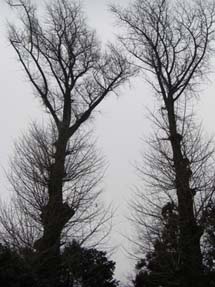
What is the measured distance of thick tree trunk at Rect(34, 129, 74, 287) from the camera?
12.0m

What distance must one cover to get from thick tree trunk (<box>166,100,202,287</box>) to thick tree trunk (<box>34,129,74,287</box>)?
2.98 m

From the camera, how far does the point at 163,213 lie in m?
13.6

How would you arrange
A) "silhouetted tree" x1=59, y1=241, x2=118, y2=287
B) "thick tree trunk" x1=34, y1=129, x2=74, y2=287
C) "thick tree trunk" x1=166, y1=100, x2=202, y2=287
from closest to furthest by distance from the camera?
1. "thick tree trunk" x1=34, y1=129, x2=74, y2=287
2. "thick tree trunk" x1=166, y1=100, x2=202, y2=287
3. "silhouetted tree" x1=59, y1=241, x2=118, y2=287

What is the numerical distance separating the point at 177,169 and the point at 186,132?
5.49ft

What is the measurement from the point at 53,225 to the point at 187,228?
3.46 metres

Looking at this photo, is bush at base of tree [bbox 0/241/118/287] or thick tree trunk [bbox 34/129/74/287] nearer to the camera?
bush at base of tree [bbox 0/241/118/287]

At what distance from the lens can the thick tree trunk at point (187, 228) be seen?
12.2 m

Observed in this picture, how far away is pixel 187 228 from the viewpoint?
12562 mm

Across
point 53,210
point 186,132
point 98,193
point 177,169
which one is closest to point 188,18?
point 186,132

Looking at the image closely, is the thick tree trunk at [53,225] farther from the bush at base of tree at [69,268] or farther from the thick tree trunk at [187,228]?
the thick tree trunk at [187,228]

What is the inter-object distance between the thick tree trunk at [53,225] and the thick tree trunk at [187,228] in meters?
2.98

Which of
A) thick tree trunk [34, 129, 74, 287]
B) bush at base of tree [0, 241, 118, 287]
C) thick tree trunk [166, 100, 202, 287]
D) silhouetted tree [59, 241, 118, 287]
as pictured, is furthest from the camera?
silhouetted tree [59, 241, 118, 287]

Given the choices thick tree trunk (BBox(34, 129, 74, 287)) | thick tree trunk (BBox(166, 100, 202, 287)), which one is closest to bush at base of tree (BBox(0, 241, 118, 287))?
thick tree trunk (BBox(34, 129, 74, 287))

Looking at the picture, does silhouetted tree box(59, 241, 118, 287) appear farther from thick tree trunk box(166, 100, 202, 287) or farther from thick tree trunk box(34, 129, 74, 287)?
thick tree trunk box(166, 100, 202, 287)
